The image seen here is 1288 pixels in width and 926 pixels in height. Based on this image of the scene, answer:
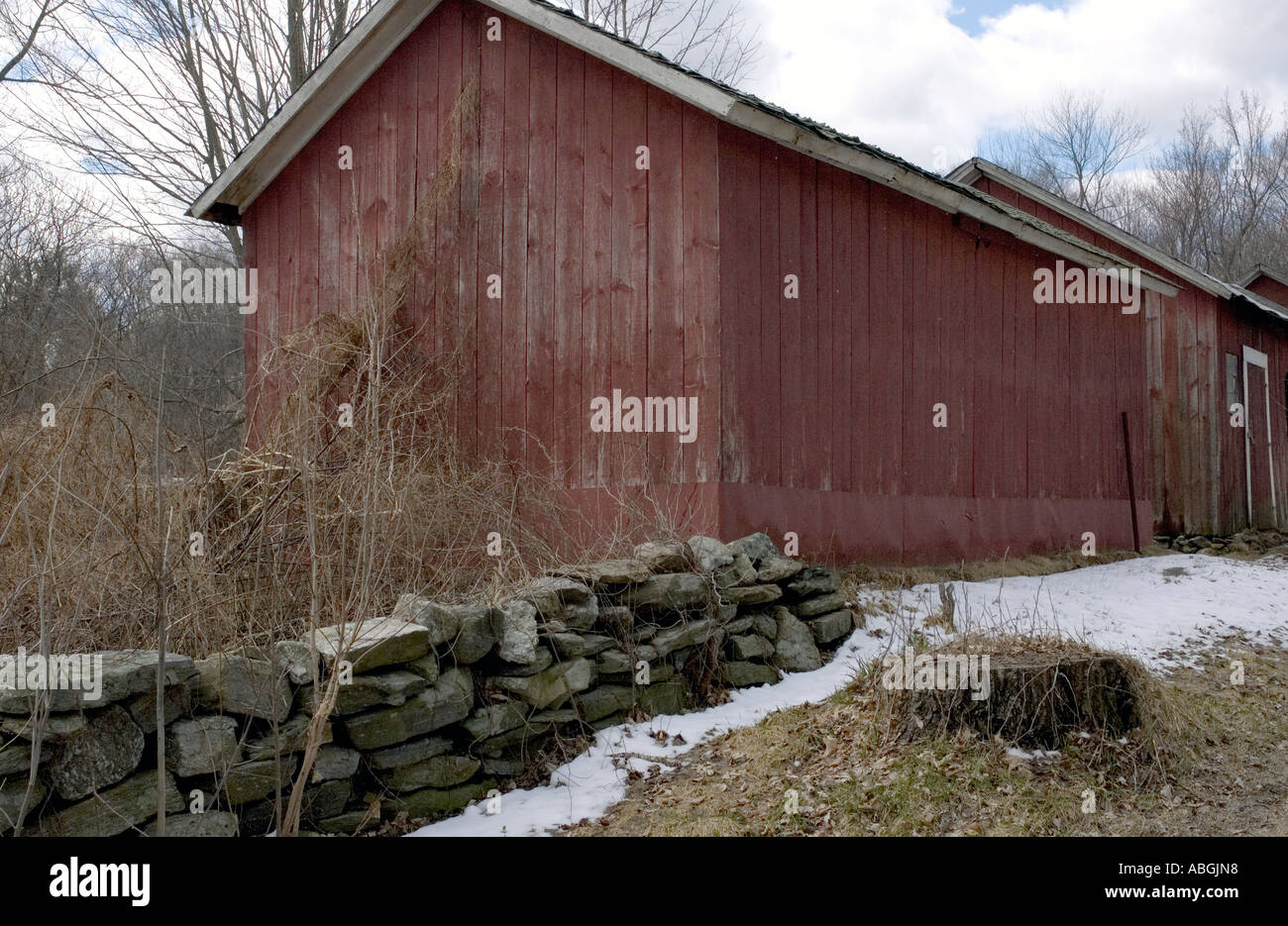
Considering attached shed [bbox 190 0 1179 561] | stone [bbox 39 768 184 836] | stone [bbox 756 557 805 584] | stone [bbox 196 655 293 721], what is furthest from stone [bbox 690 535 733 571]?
stone [bbox 39 768 184 836]

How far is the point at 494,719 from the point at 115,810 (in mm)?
1902

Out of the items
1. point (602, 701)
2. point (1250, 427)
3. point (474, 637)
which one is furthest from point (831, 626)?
point (1250, 427)

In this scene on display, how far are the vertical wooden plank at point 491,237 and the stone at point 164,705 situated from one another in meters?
5.15

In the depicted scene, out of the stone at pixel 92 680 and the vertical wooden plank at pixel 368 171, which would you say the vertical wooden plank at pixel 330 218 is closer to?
the vertical wooden plank at pixel 368 171

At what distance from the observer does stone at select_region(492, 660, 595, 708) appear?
5738mm

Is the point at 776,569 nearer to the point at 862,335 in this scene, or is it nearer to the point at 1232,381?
the point at 862,335

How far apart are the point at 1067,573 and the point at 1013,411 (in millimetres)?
1794

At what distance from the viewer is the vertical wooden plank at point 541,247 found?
930 centimetres

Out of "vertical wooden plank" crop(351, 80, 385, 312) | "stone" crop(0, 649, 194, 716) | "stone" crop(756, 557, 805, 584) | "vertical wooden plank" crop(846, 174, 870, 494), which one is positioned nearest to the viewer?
"stone" crop(0, 649, 194, 716)

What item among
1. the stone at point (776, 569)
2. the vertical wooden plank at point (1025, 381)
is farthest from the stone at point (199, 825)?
the vertical wooden plank at point (1025, 381)

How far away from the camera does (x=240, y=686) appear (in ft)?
15.2

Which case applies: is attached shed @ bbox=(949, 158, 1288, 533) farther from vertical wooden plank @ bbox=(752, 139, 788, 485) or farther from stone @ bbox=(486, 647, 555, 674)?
stone @ bbox=(486, 647, 555, 674)

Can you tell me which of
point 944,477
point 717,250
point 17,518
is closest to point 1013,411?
point 944,477

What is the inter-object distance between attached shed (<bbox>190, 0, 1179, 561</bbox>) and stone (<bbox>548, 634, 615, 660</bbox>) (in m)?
2.04
